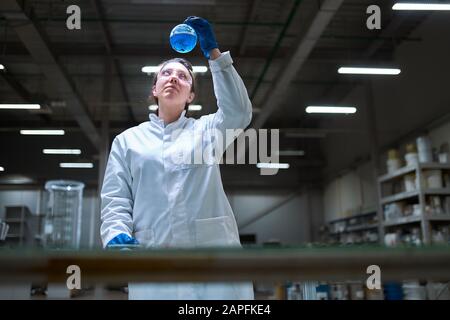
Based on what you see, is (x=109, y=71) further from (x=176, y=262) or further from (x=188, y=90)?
(x=176, y=262)

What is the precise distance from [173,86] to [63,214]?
7.16 metres

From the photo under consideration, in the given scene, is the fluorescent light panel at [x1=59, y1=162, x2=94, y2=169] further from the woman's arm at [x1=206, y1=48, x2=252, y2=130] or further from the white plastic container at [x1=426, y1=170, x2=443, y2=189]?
the woman's arm at [x1=206, y1=48, x2=252, y2=130]

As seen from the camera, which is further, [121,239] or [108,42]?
[108,42]

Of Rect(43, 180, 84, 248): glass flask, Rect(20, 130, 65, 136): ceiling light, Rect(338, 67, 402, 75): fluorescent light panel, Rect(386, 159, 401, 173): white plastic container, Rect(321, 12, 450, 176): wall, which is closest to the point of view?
Rect(386, 159, 401, 173): white plastic container

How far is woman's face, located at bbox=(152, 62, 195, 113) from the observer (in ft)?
3.01

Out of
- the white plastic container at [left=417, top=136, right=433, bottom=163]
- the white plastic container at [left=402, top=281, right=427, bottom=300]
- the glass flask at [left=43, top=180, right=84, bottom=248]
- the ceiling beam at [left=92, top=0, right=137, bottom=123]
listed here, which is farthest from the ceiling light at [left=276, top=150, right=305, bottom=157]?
the white plastic container at [left=402, top=281, right=427, bottom=300]

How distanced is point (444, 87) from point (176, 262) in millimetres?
5540

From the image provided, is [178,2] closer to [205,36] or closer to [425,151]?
[425,151]

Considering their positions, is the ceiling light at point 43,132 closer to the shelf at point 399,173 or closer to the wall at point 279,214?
the wall at point 279,214

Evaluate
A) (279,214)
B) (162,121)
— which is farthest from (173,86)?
(279,214)

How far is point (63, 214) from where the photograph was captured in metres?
7.45

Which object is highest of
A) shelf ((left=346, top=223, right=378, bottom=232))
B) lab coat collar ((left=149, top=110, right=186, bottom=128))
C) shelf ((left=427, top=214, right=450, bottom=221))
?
shelf ((left=346, top=223, right=378, bottom=232))

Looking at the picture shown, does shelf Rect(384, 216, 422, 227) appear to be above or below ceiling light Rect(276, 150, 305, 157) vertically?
below

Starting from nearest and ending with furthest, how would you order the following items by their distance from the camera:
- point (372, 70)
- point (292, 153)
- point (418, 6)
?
point (418, 6) < point (372, 70) < point (292, 153)
